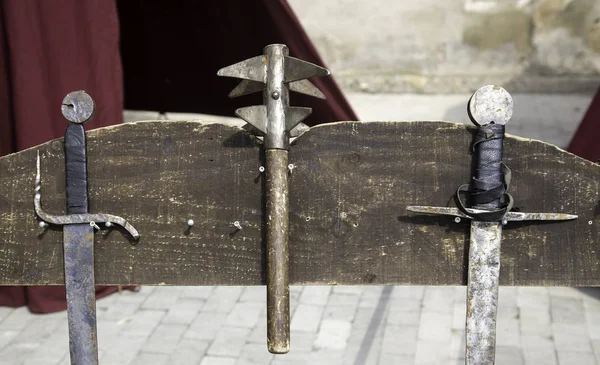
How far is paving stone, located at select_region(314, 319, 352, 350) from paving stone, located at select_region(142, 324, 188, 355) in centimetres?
69

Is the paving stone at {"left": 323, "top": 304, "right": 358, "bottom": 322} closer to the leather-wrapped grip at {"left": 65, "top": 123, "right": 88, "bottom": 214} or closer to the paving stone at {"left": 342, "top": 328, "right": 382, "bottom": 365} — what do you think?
the paving stone at {"left": 342, "top": 328, "right": 382, "bottom": 365}

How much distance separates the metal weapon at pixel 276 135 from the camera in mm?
1541

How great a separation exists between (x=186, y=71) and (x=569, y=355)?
2.74m

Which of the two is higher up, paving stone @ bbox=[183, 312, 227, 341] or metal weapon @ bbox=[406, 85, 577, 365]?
metal weapon @ bbox=[406, 85, 577, 365]

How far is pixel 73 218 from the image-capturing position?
164cm

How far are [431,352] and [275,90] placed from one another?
7.95ft

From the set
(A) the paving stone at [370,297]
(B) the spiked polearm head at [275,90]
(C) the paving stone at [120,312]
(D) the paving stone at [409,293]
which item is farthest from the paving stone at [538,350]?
(B) the spiked polearm head at [275,90]

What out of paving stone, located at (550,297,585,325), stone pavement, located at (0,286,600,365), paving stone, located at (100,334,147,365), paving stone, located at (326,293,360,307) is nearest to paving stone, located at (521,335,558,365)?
stone pavement, located at (0,286,600,365)

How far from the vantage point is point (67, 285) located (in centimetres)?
169

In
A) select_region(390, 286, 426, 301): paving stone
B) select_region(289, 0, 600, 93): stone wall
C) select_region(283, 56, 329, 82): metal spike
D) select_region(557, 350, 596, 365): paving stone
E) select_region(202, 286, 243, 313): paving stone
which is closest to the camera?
select_region(283, 56, 329, 82): metal spike

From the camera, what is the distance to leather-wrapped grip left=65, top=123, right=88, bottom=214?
Answer: 1.63 meters

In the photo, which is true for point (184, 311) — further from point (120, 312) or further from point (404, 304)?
point (404, 304)

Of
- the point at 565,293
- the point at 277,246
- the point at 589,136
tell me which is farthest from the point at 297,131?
the point at 565,293

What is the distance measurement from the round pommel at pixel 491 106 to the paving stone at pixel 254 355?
7.65 feet
